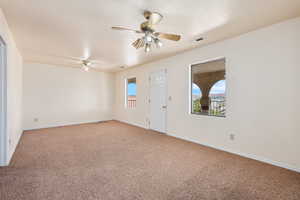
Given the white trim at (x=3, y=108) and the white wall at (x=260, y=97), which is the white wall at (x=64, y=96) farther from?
the white wall at (x=260, y=97)

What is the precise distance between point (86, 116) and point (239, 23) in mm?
6239

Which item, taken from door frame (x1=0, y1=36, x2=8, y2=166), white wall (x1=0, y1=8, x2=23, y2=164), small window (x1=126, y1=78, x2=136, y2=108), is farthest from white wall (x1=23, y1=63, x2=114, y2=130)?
door frame (x1=0, y1=36, x2=8, y2=166)

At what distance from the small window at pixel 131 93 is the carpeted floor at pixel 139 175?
3051 mm

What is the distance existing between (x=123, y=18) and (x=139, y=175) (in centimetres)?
246

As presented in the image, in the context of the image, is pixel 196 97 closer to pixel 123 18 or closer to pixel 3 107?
pixel 123 18

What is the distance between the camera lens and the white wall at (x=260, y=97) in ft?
7.81

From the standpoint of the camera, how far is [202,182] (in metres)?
2.06

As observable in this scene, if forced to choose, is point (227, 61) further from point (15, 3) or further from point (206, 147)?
point (15, 3)

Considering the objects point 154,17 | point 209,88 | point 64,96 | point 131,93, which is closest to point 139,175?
point 154,17

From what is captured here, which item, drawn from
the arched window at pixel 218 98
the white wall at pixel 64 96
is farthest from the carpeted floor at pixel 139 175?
the white wall at pixel 64 96

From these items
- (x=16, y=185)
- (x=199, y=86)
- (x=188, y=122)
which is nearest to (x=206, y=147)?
(x=188, y=122)

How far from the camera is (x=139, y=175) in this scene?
2244mm

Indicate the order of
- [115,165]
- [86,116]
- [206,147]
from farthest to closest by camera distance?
[86,116] < [206,147] < [115,165]

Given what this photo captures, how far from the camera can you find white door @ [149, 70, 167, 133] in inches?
187
